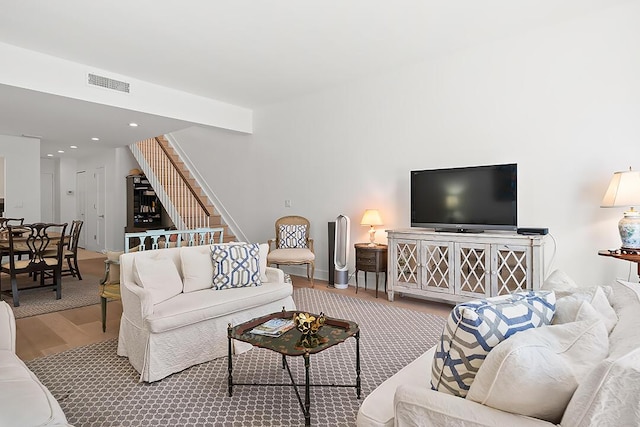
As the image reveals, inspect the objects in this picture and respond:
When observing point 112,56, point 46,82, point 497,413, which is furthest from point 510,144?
point 46,82

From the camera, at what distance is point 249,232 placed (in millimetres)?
6930

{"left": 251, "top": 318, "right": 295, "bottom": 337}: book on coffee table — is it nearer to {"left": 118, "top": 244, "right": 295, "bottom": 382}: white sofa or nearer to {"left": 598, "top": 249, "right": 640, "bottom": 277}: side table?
{"left": 118, "top": 244, "right": 295, "bottom": 382}: white sofa

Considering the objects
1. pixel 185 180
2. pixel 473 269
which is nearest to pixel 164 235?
pixel 185 180

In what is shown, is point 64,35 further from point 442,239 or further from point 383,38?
point 442,239

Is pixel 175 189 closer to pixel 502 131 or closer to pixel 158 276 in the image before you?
pixel 158 276

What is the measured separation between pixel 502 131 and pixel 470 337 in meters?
3.51

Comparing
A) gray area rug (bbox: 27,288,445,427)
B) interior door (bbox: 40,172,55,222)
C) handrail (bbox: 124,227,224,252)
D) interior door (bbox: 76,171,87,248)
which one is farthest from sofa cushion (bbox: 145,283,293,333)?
interior door (bbox: 40,172,55,222)

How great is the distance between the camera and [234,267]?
3320mm

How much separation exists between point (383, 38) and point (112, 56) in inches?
116

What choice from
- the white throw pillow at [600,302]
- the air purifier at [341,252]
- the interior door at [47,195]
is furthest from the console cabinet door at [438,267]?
the interior door at [47,195]

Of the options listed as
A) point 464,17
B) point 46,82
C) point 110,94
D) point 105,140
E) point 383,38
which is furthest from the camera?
point 105,140

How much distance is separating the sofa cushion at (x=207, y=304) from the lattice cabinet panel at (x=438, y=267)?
1631 millimetres

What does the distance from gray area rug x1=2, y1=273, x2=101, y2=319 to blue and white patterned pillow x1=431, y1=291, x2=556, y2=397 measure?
443 centimetres

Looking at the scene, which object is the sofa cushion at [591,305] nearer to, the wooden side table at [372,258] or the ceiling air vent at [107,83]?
the wooden side table at [372,258]
